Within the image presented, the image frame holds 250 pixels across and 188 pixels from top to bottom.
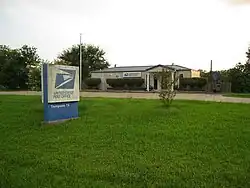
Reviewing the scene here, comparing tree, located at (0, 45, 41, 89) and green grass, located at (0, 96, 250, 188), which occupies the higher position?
tree, located at (0, 45, 41, 89)

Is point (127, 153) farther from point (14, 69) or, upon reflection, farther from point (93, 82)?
point (14, 69)

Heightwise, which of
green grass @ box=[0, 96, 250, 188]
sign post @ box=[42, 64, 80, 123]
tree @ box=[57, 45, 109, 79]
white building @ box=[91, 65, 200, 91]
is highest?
tree @ box=[57, 45, 109, 79]

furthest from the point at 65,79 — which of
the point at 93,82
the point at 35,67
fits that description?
the point at 93,82

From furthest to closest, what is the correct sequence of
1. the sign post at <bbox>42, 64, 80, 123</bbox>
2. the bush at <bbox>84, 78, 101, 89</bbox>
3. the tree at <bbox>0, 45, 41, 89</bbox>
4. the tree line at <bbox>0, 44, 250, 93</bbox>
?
the tree at <bbox>0, 45, 41, 89</bbox>
the bush at <bbox>84, 78, 101, 89</bbox>
the tree line at <bbox>0, 44, 250, 93</bbox>
the sign post at <bbox>42, 64, 80, 123</bbox>

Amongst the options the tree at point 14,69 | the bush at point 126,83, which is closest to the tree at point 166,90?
the bush at point 126,83

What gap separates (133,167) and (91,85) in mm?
42560

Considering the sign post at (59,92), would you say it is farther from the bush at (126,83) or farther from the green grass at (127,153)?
the bush at (126,83)

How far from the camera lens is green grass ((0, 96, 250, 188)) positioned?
5203mm

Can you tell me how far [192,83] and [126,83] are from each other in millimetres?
9111

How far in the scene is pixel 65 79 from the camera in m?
11.7

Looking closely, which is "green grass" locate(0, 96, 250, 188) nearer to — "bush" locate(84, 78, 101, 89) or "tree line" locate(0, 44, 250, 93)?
"tree line" locate(0, 44, 250, 93)

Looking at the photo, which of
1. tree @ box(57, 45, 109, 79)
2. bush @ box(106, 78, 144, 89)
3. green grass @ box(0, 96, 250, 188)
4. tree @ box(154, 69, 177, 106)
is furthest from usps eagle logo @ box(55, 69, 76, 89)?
tree @ box(57, 45, 109, 79)

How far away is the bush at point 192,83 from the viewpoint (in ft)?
131

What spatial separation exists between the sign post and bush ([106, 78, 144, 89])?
32602mm
